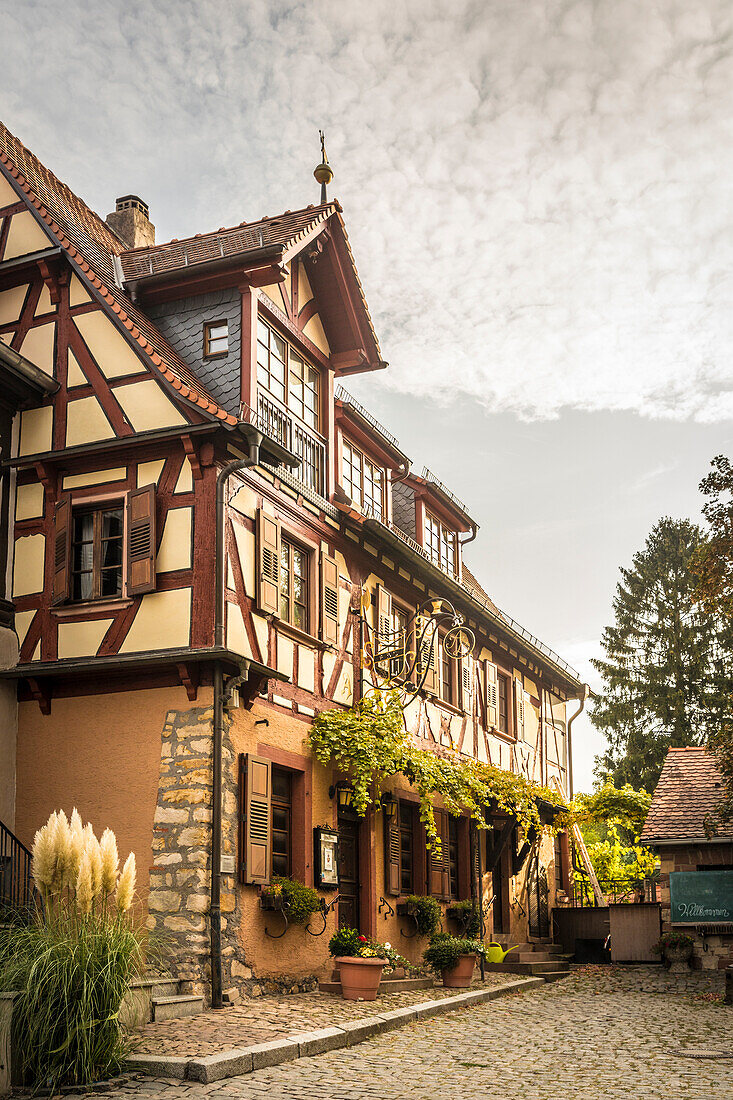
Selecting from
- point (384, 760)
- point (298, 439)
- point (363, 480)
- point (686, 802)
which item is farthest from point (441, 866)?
point (298, 439)

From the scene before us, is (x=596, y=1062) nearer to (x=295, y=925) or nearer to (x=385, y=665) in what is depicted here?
(x=295, y=925)

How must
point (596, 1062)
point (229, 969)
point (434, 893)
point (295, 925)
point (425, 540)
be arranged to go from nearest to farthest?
point (596, 1062) < point (229, 969) < point (295, 925) < point (434, 893) < point (425, 540)

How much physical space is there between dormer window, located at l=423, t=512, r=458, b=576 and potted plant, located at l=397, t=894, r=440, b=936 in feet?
22.2

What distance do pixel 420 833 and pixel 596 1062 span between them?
8.71m

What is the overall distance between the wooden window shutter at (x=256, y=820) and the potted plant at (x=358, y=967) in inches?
49.7

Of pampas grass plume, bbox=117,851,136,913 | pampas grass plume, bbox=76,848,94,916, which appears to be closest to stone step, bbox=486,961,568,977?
Answer: pampas grass plume, bbox=117,851,136,913

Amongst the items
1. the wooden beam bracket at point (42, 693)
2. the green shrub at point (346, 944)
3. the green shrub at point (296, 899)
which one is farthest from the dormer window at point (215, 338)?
the green shrub at point (346, 944)

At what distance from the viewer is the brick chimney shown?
19.7 m

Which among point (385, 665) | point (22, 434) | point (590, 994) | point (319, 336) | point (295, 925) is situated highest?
point (319, 336)

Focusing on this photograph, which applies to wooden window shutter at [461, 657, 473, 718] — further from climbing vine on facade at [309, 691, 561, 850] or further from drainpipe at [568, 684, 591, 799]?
drainpipe at [568, 684, 591, 799]

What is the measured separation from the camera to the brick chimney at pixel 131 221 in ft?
64.6

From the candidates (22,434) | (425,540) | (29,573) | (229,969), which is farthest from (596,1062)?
(425,540)

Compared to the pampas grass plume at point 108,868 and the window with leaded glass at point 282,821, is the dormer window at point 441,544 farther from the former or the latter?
the pampas grass plume at point 108,868

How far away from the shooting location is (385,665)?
18.0 metres
